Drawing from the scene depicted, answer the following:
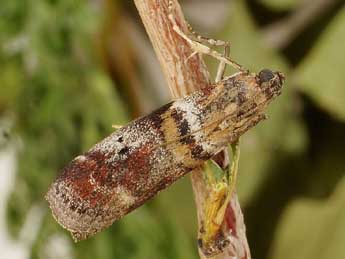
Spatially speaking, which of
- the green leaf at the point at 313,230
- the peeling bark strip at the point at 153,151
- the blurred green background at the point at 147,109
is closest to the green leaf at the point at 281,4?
the blurred green background at the point at 147,109

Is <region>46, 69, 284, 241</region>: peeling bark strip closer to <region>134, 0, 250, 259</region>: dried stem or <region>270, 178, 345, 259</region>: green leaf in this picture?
<region>134, 0, 250, 259</region>: dried stem

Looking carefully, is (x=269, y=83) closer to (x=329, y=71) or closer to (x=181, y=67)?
(x=181, y=67)

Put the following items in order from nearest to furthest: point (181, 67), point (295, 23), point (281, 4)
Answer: point (181, 67) < point (281, 4) < point (295, 23)

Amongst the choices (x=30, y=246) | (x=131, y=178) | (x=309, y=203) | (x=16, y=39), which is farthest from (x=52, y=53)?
(x=131, y=178)

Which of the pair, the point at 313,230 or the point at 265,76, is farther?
the point at 313,230

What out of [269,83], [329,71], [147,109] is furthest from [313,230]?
[269,83]

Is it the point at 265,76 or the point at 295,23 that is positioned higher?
the point at 265,76

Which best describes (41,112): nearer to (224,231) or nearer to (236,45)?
→ (236,45)

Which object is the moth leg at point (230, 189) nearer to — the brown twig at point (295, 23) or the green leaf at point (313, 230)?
the green leaf at point (313, 230)
